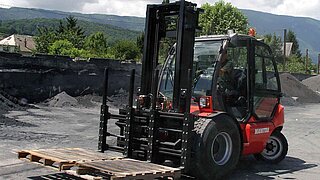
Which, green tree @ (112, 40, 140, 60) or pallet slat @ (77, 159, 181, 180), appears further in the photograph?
green tree @ (112, 40, 140, 60)

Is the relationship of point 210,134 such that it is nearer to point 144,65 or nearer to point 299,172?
point 144,65

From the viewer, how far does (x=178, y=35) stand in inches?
260

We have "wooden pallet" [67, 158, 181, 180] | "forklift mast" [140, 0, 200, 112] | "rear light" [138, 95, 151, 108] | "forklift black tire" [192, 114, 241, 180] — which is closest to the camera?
"wooden pallet" [67, 158, 181, 180]

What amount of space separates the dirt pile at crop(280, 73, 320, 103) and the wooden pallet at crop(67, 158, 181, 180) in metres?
25.6

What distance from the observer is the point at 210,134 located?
6.49 meters

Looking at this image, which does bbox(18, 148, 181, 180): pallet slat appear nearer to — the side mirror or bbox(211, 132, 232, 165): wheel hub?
bbox(211, 132, 232, 165): wheel hub

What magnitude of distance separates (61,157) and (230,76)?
3.17 m

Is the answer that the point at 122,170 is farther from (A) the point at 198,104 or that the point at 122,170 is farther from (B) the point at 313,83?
(B) the point at 313,83

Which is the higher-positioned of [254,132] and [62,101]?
[254,132]

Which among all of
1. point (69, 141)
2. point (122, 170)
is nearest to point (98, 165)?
point (122, 170)

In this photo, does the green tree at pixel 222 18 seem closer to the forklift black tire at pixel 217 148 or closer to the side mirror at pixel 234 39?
the side mirror at pixel 234 39

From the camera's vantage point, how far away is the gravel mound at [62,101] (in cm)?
1661

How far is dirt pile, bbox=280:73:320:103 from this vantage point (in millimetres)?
30656

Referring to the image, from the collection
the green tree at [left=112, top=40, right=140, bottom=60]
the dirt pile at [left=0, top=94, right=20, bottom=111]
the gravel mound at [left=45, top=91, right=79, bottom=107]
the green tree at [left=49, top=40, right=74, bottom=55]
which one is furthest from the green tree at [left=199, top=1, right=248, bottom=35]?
the dirt pile at [left=0, top=94, right=20, bottom=111]
